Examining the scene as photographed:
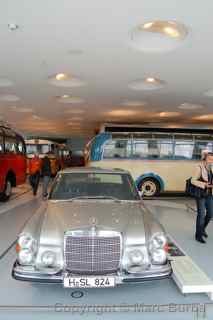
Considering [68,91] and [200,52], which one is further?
[68,91]

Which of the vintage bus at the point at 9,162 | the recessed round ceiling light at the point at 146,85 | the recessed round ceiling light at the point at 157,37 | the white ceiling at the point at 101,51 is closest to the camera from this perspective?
the white ceiling at the point at 101,51

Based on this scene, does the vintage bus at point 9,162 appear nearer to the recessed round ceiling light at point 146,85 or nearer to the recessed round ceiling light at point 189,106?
the recessed round ceiling light at point 146,85

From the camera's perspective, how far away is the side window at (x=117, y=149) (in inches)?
374

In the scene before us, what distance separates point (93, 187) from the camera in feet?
12.8

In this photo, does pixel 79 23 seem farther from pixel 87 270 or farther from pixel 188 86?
pixel 188 86

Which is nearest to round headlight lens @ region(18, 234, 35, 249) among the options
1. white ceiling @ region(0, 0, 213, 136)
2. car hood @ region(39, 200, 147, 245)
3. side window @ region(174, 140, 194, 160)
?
car hood @ region(39, 200, 147, 245)

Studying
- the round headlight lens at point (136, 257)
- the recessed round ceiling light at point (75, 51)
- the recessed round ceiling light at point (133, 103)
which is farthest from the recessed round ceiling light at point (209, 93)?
the round headlight lens at point (136, 257)

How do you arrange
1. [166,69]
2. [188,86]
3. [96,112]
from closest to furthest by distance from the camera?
1. [166,69]
2. [188,86]
3. [96,112]

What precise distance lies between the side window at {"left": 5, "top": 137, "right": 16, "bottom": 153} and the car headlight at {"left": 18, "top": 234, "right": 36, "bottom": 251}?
635 centimetres

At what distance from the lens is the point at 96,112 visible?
37.3 feet

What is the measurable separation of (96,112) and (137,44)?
714cm

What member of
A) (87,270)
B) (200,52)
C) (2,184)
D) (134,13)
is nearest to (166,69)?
(200,52)

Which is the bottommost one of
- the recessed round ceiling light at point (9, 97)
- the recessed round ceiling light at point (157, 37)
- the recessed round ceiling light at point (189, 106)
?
the recessed round ceiling light at point (189, 106)

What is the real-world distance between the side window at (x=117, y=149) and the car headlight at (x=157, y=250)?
6.78 m
